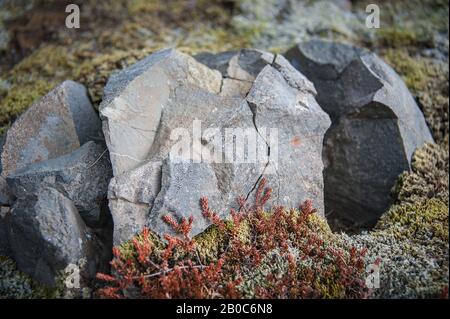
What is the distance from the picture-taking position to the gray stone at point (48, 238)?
4875 millimetres

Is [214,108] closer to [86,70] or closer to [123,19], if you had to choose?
[86,70]

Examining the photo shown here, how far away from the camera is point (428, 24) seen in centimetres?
1128

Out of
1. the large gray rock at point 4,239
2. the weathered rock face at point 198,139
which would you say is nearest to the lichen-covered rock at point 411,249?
the weathered rock face at point 198,139

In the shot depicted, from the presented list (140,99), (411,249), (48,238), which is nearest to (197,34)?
(140,99)

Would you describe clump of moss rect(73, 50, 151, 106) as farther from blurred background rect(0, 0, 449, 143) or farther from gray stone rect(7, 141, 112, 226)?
gray stone rect(7, 141, 112, 226)

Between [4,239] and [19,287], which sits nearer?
[19,287]

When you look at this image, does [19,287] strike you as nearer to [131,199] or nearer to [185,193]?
[131,199]

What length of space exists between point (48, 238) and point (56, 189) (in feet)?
2.39

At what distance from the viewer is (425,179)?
6773 millimetres

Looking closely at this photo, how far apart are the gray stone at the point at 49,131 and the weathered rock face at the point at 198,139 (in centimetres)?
83

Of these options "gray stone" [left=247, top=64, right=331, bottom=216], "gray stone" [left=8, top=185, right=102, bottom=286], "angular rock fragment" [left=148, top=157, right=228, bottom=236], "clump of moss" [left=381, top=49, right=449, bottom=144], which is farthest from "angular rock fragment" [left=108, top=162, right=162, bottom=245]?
"clump of moss" [left=381, top=49, right=449, bottom=144]

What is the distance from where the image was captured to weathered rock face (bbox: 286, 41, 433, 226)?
22.8ft
